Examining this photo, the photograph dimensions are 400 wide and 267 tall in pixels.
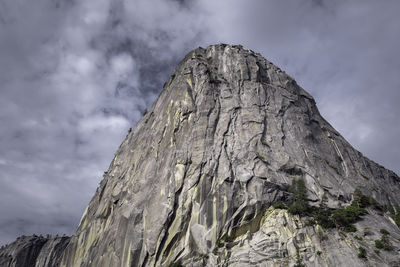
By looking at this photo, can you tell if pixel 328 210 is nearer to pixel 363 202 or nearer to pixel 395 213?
pixel 363 202

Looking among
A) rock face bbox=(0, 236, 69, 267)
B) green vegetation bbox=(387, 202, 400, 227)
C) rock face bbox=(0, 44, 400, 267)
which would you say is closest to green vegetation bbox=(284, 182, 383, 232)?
rock face bbox=(0, 44, 400, 267)

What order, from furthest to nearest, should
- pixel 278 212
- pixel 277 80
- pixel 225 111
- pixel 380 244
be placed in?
pixel 277 80
pixel 225 111
pixel 278 212
pixel 380 244

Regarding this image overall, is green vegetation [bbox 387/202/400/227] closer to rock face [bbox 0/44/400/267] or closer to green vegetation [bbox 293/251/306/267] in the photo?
rock face [bbox 0/44/400/267]

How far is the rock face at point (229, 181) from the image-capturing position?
3759cm

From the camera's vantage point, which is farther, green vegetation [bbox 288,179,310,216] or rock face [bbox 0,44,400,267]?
green vegetation [bbox 288,179,310,216]

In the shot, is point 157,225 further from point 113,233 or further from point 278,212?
point 278,212

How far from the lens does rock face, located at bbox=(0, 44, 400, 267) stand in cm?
3759

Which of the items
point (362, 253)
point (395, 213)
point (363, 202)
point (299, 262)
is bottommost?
→ point (299, 262)

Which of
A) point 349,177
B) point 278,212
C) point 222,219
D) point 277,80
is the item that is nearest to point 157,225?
point 222,219

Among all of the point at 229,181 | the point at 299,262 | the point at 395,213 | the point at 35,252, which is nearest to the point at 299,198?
the point at 229,181

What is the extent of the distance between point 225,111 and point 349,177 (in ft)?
71.8

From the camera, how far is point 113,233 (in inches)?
1989

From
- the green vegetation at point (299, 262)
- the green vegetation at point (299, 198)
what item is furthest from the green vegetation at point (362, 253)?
the green vegetation at point (299, 198)

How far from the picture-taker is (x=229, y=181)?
4419 cm
